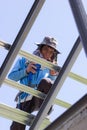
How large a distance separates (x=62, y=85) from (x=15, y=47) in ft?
1.84

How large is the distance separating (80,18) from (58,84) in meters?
1.64

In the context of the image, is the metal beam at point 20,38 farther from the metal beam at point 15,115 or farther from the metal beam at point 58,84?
the metal beam at point 58,84

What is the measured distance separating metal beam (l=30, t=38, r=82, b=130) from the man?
0.75 m

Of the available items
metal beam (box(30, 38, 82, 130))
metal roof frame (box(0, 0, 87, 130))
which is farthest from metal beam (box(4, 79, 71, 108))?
metal beam (box(30, 38, 82, 130))

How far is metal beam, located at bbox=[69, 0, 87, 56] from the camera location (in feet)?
7.75

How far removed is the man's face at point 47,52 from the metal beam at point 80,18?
8.97ft

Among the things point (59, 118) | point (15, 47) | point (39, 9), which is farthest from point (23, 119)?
point (59, 118)

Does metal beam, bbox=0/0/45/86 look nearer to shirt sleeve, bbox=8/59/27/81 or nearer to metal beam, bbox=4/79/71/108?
metal beam, bbox=4/79/71/108

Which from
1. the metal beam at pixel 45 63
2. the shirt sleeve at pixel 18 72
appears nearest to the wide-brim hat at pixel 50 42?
the shirt sleeve at pixel 18 72

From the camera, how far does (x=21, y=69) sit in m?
5.01

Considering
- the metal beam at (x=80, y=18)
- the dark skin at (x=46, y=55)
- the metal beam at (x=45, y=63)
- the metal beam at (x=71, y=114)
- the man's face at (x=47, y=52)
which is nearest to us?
the metal beam at (x=80, y=18)

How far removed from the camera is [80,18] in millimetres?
2428

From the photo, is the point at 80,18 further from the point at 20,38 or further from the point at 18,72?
the point at 18,72

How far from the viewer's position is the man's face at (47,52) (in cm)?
530
